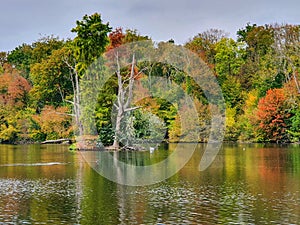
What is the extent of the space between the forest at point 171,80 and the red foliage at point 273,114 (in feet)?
0.33

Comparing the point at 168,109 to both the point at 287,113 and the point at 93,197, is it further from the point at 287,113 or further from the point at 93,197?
Result: the point at 93,197

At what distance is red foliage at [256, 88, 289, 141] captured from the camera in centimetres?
5556

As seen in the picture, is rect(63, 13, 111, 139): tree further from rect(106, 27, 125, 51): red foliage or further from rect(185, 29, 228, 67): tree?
rect(185, 29, 228, 67): tree

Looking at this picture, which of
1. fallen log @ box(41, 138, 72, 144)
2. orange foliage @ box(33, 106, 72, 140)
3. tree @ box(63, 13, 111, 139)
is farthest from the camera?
fallen log @ box(41, 138, 72, 144)

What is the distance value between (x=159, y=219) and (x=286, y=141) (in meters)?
41.8

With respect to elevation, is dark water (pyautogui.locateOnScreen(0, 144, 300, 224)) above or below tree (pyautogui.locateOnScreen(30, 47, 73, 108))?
below

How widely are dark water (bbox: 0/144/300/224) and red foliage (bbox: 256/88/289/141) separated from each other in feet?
78.6

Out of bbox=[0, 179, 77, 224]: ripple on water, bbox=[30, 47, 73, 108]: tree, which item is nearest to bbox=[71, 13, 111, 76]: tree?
bbox=[30, 47, 73, 108]: tree

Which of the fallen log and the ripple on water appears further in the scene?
the fallen log

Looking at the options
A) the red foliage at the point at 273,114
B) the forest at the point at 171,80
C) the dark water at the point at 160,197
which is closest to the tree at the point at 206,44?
the forest at the point at 171,80

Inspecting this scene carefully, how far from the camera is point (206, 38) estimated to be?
69.2m

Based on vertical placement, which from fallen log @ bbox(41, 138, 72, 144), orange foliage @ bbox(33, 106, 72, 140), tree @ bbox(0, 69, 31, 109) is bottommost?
fallen log @ bbox(41, 138, 72, 144)

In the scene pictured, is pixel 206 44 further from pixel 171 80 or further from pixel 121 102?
pixel 121 102

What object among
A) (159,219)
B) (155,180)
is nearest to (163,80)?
(155,180)
